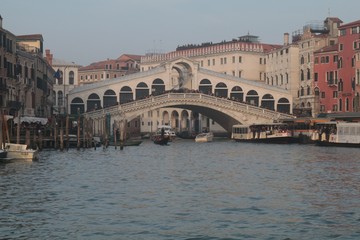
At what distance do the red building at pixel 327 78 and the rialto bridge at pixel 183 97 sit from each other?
11.9ft

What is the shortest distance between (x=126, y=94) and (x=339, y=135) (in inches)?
1101

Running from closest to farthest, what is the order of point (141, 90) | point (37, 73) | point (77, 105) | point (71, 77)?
point (37, 73), point (77, 105), point (141, 90), point (71, 77)

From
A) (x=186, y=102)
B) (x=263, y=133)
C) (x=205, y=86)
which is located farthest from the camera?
(x=205, y=86)

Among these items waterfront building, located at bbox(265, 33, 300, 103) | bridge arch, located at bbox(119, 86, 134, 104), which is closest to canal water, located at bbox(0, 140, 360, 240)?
bridge arch, located at bbox(119, 86, 134, 104)

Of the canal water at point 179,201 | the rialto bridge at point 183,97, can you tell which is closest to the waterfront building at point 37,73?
the rialto bridge at point 183,97

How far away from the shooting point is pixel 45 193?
84.6 feet

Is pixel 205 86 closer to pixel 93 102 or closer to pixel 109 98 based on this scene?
pixel 109 98

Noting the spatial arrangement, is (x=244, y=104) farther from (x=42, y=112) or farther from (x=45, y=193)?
(x=45, y=193)

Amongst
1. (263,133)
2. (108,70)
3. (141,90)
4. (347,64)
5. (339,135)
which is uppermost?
(108,70)

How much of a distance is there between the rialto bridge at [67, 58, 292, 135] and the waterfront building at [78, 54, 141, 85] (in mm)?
32549

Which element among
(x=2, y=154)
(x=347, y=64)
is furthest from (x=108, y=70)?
(x=2, y=154)

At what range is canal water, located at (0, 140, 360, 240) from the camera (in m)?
19.1

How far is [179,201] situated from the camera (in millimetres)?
23906

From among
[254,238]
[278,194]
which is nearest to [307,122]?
[278,194]
